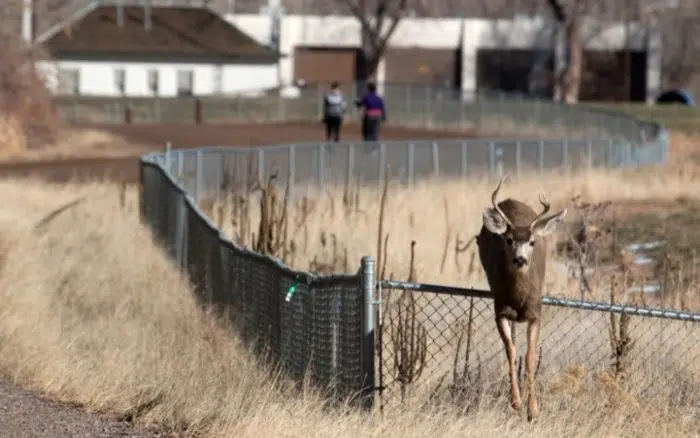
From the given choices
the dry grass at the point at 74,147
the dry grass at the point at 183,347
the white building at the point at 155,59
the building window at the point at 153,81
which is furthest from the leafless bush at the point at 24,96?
the building window at the point at 153,81

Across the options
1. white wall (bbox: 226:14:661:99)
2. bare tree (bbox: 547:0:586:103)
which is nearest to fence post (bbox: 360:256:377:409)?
bare tree (bbox: 547:0:586:103)

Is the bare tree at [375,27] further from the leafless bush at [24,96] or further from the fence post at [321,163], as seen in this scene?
the fence post at [321,163]

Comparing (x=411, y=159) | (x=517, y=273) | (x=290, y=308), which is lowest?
(x=411, y=159)

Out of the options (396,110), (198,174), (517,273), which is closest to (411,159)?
(198,174)

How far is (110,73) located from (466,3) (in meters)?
32.5

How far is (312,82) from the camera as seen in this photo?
91.8 m

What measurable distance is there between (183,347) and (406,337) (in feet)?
11.5

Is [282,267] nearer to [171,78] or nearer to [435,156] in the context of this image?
[435,156]

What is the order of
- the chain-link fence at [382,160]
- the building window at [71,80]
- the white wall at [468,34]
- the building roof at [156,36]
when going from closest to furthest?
the chain-link fence at [382,160] → the building window at [71,80] → the building roof at [156,36] → the white wall at [468,34]

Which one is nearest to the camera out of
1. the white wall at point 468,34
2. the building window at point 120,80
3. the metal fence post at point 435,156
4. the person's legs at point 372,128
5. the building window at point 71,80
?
the metal fence post at point 435,156

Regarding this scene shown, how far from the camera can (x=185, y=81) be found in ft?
266

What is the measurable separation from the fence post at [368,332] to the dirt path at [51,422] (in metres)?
1.41

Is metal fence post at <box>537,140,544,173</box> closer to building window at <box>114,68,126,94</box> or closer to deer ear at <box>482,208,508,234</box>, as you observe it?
deer ear at <box>482,208,508,234</box>

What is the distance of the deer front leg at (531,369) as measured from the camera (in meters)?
10.6
